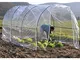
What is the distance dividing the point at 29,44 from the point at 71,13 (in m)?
1.88

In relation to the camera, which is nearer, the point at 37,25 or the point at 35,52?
the point at 35,52

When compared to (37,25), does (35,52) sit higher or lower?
lower

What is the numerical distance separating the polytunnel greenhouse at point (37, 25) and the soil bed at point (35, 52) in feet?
1.02

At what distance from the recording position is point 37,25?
12078mm

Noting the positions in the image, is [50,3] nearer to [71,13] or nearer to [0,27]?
[71,13]

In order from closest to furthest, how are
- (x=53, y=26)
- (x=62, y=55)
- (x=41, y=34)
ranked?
(x=62, y=55)
(x=41, y=34)
(x=53, y=26)

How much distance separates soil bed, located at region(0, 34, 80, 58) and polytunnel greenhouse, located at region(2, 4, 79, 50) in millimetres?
310

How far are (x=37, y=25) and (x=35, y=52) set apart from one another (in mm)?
965

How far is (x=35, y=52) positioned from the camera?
11758 mm

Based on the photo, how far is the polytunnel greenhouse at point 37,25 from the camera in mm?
12281

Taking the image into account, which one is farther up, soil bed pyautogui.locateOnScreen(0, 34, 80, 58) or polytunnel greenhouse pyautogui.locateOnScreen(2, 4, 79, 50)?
polytunnel greenhouse pyautogui.locateOnScreen(2, 4, 79, 50)

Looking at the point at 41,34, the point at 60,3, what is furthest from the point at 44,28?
the point at 60,3

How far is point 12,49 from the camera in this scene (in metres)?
12.1

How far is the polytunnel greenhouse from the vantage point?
484 inches
